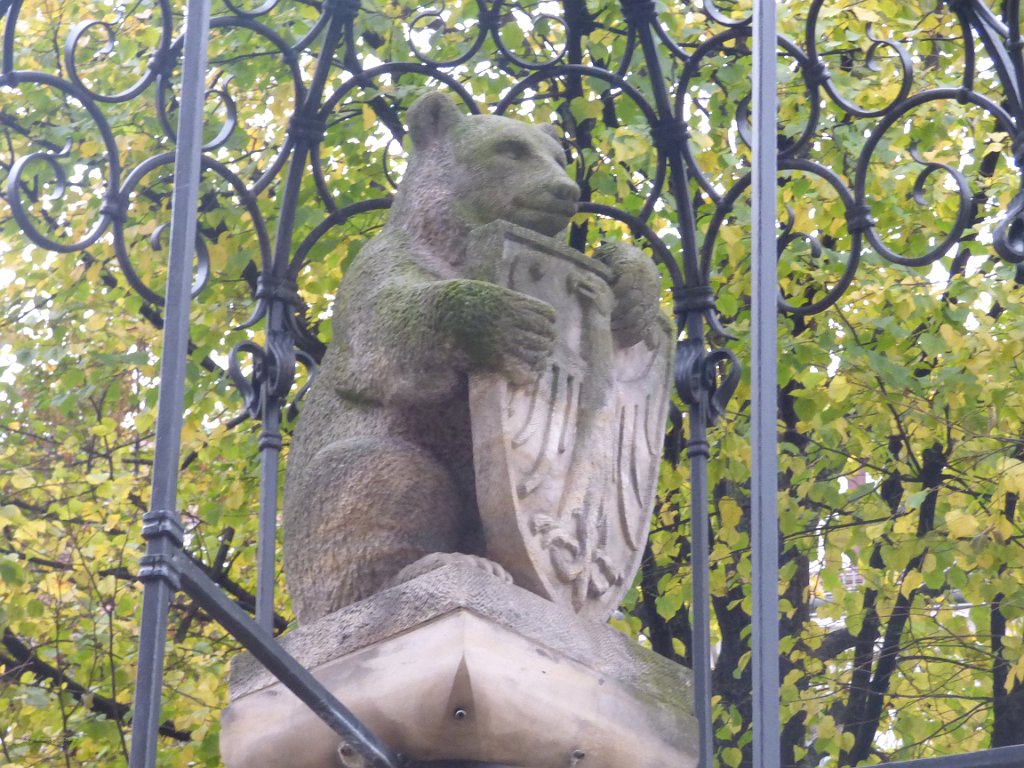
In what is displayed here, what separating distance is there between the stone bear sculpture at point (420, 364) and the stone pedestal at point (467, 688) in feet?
0.49

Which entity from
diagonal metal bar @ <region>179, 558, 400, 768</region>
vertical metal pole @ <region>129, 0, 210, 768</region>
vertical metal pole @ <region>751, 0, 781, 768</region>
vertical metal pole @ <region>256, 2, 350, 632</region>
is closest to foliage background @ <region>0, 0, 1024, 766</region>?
vertical metal pole @ <region>256, 2, 350, 632</region>

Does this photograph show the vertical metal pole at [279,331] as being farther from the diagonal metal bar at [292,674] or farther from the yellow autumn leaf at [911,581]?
the yellow autumn leaf at [911,581]

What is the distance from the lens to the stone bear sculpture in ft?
11.6

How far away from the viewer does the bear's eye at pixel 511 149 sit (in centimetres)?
409

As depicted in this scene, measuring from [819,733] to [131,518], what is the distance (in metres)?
3.28

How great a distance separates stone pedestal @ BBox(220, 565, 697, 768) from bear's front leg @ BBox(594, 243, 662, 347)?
2.54 feet

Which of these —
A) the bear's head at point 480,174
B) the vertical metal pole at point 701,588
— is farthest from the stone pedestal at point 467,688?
the bear's head at point 480,174

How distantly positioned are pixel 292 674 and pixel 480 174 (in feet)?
4.85

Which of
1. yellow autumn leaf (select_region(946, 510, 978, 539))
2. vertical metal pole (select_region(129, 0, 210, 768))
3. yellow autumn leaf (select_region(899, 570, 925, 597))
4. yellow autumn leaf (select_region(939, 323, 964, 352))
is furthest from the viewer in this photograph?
yellow autumn leaf (select_region(899, 570, 925, 597))

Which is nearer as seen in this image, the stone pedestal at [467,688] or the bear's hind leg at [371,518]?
the stone pedestal at [467,688]

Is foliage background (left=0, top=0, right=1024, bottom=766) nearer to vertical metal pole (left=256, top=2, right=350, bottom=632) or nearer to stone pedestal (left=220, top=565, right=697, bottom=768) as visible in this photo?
vertical metal pole (left=256, top=2, right=350, bottom=632)

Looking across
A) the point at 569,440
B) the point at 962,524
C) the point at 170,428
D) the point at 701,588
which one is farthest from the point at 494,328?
the point at 962,524

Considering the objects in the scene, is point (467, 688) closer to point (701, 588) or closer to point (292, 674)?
point (292, 674)

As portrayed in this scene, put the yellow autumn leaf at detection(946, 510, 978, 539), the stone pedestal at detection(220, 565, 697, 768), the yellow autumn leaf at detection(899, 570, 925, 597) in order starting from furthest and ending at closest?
the yellow autumn leaf at detection(899, 570, 925, 597)
the yellow autumn leaf at detection(946, 510, 978, 539)
the stone pedestal at detection(220, 565, 697, 768)
